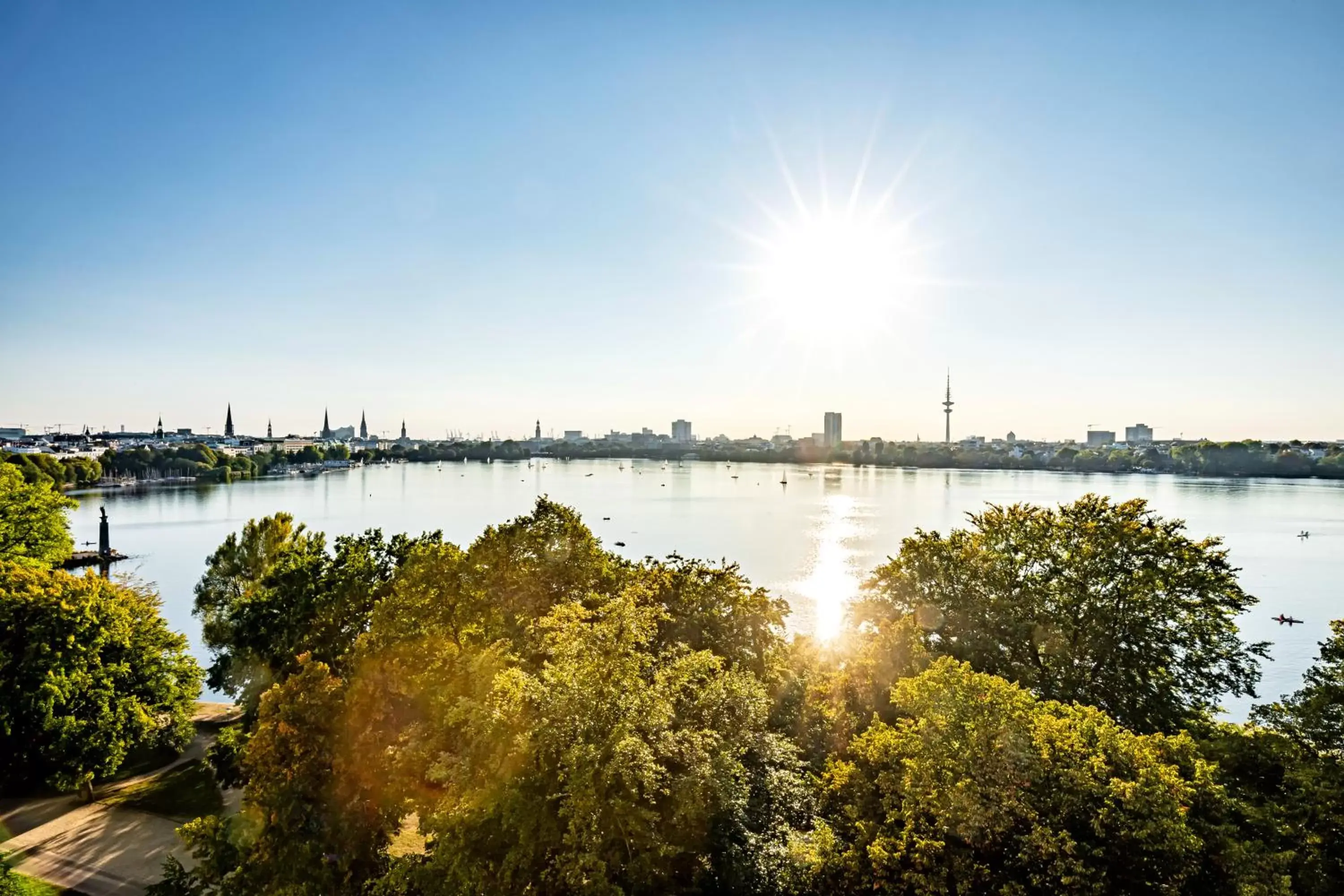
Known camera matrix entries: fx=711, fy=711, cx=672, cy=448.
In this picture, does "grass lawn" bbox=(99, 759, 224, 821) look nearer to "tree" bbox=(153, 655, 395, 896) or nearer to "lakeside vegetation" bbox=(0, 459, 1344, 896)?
"lakeside vegetation" bbox=(0, 459, 1344, 896)

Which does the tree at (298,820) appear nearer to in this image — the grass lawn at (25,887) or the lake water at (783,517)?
Result: the grass lawn at (25,887)

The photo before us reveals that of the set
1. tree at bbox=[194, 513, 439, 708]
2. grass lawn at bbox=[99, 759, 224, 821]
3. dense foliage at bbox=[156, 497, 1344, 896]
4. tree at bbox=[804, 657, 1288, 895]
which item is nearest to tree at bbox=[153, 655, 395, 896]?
dense foliage at bbox=[156, 497, 1344, 896]

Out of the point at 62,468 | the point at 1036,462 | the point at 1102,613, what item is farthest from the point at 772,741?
the point at 1036,462

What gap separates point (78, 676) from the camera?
699 inches

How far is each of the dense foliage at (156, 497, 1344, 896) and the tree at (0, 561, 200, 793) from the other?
2.62 m

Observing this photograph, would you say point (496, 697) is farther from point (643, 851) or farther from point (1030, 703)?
point (1030, 703)

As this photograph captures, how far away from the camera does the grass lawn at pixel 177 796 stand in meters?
18.1

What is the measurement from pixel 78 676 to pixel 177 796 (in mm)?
4082

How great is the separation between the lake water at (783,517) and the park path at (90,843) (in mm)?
19347

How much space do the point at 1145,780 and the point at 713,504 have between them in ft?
296

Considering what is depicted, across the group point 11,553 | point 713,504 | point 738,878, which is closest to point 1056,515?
point 738,878

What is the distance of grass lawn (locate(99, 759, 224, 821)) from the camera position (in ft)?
59.4

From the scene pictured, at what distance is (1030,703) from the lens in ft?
39.3

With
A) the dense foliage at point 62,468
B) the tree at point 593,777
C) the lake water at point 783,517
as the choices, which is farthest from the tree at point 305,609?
the dense foliage at point 62,468
